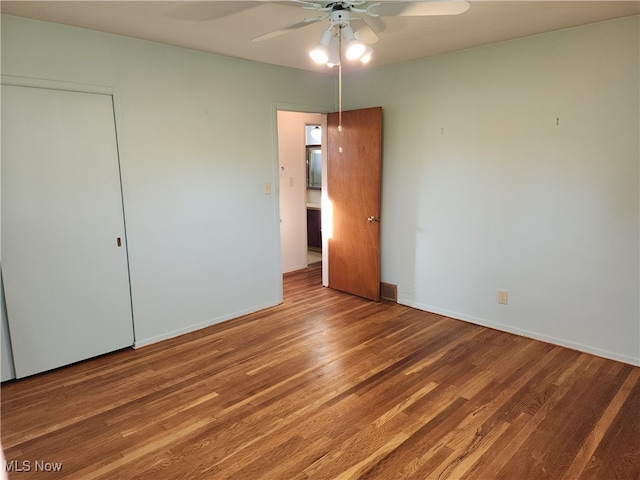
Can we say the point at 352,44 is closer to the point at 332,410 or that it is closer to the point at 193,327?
the point at 332,410

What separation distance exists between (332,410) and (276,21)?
2.48 m

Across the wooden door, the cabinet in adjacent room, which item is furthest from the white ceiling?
the cabinet in adjacent room

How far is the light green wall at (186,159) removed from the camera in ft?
9.48

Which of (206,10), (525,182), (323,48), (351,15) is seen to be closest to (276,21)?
(206,10)

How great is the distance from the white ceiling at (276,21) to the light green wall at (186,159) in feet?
0.58

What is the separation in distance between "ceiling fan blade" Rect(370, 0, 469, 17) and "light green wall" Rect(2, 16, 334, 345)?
1.94m

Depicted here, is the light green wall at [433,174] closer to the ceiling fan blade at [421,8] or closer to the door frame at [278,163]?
the door frame at [278,163]

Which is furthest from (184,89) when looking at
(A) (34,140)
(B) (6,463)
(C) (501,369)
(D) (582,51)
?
(C) (501,369)

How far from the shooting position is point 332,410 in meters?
2.50

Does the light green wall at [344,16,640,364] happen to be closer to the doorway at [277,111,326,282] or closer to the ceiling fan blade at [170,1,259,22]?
the doorway at [277,111,326,282]

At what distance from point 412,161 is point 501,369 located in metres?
2.04

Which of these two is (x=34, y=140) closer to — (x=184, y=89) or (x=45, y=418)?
(x=184, y=89)

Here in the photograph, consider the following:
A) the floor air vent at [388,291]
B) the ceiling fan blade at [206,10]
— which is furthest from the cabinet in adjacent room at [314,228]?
the ceiling fan blade at [206,10]

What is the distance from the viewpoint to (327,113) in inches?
179
